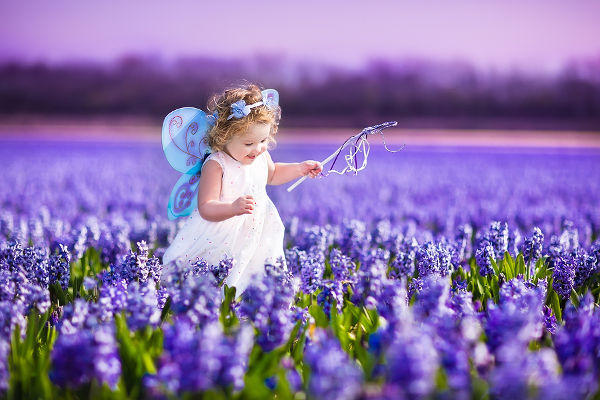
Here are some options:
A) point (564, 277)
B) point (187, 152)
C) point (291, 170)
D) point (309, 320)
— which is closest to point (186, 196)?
point (187, 152)

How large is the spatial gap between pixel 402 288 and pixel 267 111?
5.27 ft

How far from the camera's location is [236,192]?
4086 mm

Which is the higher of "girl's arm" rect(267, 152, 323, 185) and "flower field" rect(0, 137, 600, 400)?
"girl's arm" rect(267, 152, 323, 185)

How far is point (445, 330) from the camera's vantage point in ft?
7.52

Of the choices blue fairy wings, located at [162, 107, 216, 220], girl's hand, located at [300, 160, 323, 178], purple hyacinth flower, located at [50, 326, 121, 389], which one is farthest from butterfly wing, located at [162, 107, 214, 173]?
purple hyacinth flower, located at [50, 326, 121, 389]

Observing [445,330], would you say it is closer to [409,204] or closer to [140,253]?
[140,253]

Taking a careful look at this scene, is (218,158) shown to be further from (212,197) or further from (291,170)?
(291,170)

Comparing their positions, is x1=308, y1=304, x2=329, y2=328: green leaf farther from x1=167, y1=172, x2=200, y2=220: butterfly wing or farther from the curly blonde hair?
x1=167, y1=172, x2=200, y2=220: butterfly wing

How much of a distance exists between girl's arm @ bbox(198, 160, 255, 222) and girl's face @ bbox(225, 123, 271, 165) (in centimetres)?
15

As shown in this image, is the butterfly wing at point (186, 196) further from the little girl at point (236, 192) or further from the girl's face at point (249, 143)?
the girl's face at point (249, 143)

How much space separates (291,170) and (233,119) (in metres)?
0.69

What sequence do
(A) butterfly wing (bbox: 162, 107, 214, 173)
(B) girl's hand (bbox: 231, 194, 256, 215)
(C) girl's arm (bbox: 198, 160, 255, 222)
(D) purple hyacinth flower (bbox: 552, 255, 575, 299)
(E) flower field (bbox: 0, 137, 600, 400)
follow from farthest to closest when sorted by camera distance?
(A) butterfly wing (bbox: 162, 107, 214, 173), (D) purple hyacinth flower (bbox: 552, 255, 575, 299), (C) girl's arm (bbox: 198, 160, 255, 222), (B) girl's hand (bbox: 231, 194, 256, 215), (E) flower field (bbox: 0, 137, 600, 400)

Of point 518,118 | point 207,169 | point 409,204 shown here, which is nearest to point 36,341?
point 207,169

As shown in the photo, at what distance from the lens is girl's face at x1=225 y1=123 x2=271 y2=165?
394cm
